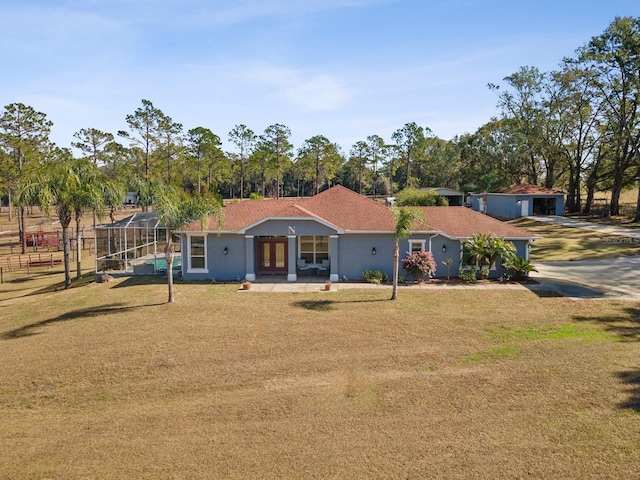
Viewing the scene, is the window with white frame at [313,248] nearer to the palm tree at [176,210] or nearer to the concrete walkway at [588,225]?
the palm tree at [176,210]

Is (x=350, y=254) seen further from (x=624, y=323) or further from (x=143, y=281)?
(x=624, y=323)

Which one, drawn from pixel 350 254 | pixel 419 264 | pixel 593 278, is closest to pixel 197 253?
pixel 350 254

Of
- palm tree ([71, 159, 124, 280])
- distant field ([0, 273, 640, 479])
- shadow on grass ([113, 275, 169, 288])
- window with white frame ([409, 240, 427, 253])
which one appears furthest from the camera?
window with white frame ([409, 240, 427, 253])

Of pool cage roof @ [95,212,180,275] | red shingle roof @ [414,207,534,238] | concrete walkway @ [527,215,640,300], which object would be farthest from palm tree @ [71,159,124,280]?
concrete walkway @ [527,215,640,300]

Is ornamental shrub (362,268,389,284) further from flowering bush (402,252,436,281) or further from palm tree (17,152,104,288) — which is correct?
palm tree (17,152,104,288)

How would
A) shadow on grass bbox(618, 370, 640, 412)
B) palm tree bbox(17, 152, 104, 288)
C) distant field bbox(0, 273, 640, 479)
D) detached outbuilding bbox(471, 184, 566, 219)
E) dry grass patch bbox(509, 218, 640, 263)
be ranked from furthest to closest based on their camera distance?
detached outbuilding bbox(471, 184, 566, 219) → dry grass patch bbox(509, 218, 640, 263) → palm tree bbox(17, 152, 104, 288) → shadow on grass bbox(618, 370, 640, 412) → distant field bbox(0, 273, 640, 479)

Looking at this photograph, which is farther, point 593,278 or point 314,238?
point 314,238
